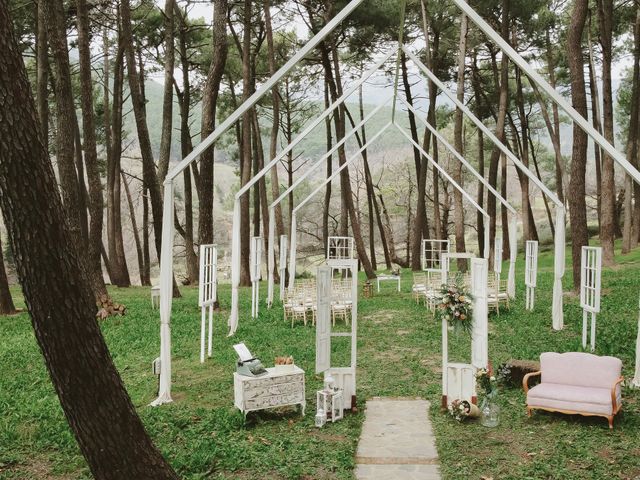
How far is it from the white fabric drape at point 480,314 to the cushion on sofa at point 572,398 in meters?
0.74

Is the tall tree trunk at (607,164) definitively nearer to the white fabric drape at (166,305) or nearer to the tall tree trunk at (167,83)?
the tall tree trunk at (167,83)

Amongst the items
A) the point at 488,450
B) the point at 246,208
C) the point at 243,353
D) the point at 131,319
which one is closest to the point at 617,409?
the point at 488,450

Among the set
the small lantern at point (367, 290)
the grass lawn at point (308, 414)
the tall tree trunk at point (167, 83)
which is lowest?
the grass lawn at point (308, 414)

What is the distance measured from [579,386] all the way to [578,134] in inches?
307

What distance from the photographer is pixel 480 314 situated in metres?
7.94

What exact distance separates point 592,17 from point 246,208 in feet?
57.0

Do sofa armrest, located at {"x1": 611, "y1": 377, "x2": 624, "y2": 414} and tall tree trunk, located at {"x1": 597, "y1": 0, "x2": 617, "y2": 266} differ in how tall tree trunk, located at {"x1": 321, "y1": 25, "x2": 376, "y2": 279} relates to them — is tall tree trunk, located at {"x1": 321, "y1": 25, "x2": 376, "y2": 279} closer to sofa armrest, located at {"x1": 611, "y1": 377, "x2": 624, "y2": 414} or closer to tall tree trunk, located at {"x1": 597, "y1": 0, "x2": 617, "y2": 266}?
tall tree trunk, located at {"x1": 597, "y1": 0, "x2": 617, "y2": 266}

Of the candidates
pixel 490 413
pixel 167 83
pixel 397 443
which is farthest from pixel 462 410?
pixel 167 83

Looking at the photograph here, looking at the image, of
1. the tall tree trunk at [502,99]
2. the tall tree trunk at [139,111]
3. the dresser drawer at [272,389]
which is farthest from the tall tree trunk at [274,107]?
the dresser drawer at [272,389]

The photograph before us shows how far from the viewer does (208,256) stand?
1102 centimetres

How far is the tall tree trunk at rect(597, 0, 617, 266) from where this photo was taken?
18203 mm

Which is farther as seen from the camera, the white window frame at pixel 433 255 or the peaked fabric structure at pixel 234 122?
the white window frame at pixel 433 255

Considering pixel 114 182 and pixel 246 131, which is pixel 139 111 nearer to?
pixel 246 131

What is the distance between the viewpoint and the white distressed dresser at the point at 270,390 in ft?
24.5
